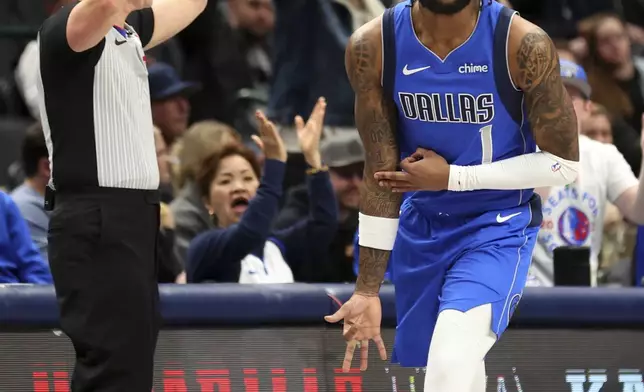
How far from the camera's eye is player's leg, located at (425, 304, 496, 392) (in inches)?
139

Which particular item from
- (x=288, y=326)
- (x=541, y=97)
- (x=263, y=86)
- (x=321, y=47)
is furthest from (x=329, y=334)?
(x=263, y=86)

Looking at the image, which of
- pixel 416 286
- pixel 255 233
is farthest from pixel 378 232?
pixel 255 233

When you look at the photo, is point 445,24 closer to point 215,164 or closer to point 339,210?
point 215,164

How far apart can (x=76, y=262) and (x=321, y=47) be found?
11.9 ft

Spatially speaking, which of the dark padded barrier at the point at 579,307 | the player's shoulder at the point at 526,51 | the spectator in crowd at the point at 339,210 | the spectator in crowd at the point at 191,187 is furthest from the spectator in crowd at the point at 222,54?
the player's shoulder at the point at 526,51

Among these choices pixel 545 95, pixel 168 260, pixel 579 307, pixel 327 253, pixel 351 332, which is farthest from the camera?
pixel 327 253

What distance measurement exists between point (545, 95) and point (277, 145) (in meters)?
1.83

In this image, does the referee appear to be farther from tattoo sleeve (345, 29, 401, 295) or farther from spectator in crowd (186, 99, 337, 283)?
spectator in crowd (186, 99, 337, 283)

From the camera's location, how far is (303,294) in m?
4.58

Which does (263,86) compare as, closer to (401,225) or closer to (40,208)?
(40,208)

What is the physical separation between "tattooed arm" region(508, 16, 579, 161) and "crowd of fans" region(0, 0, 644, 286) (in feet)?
5.59

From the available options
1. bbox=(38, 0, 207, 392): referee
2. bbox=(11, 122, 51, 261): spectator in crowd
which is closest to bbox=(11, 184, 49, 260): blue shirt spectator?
bbox=(11, 122, 51, 261): spectator in crowd

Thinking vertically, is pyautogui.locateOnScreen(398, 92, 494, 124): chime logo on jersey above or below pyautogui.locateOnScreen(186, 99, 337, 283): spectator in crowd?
above

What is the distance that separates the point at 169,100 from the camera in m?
6.94
